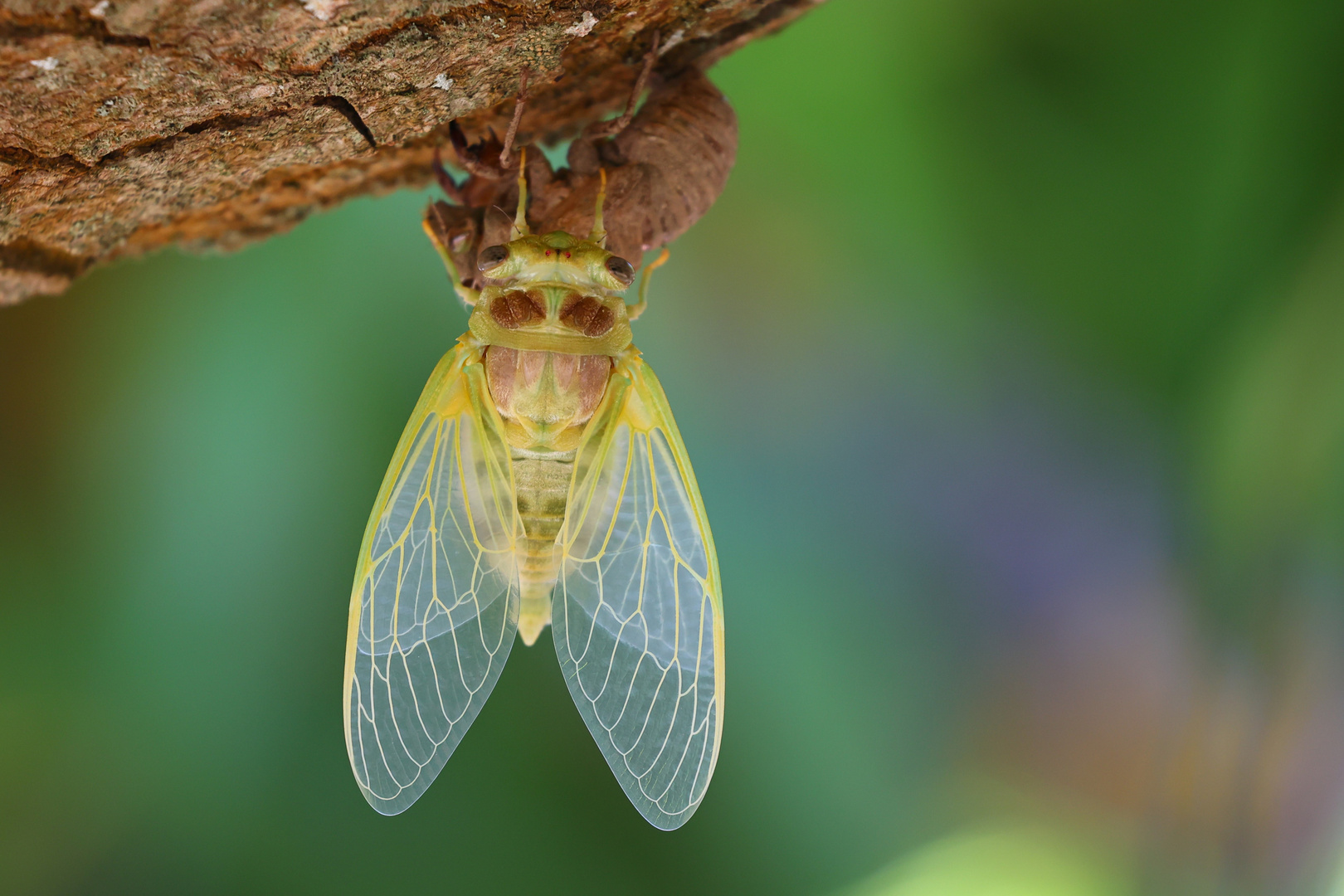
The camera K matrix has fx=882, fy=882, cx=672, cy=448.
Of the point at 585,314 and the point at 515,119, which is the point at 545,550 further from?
the point at 515,119

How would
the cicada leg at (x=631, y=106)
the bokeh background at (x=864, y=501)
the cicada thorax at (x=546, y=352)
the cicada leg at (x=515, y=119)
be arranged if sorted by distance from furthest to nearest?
the bokeh background at (x=864, y=501) < the cicada thorax at (x=546, y=352) < the cicada leg at (x=631, y=106) < the cicada leg at (x=515, y=119)

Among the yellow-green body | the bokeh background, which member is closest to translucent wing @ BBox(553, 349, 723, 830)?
the yellow-green body

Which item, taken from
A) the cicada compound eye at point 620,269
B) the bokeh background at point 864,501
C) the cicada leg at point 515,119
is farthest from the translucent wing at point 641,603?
the bokeh background at point 864,501

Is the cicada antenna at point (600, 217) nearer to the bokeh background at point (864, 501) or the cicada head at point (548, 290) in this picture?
the cicada head at point (548, 290)

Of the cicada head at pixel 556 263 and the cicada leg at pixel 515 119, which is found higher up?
the cicada leg at pixel 515 119

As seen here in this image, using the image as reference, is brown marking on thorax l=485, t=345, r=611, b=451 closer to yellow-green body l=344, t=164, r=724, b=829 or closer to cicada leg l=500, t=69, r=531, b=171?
yellow-green body l=344, t=164, r=724, b=829

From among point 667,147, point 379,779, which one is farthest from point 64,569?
point 667,147

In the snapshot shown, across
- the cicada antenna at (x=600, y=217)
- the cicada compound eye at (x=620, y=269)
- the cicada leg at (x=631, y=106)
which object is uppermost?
the cicada leg at (x=631, y=106)

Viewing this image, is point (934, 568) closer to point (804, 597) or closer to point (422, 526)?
point (804, 597)
